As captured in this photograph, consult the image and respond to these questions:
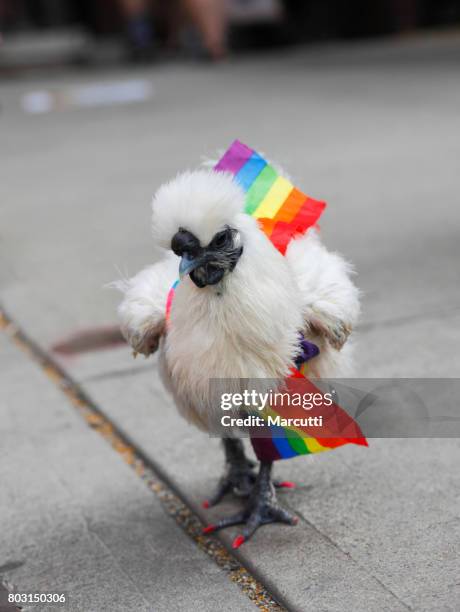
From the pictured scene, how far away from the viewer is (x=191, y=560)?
128 inches

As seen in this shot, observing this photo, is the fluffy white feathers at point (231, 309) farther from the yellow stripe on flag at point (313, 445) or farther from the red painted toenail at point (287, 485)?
the red painted toenail at point (287, 485)

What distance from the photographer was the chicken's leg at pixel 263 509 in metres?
3.33

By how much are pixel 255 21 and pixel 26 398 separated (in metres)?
15.3

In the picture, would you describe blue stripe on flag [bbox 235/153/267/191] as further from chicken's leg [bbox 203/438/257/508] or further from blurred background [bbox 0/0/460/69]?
blurred background [bbox 0/0/460/69]

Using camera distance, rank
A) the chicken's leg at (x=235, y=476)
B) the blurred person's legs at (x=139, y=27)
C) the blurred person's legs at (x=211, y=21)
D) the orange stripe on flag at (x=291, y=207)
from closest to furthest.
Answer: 1. the orange stripe on flag at (x=291, y=207)
2. the chicken's leg at (x=235, y=476)
3. the blurred person's legs at (x=211, y=21)
4. the blurred person's legs at (x=139, y=27)

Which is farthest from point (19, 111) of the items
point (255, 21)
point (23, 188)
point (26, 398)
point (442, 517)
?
point (442, 517)

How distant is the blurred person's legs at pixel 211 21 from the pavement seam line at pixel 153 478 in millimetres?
12761

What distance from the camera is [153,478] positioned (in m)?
3.85

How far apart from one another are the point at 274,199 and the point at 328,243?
337cm

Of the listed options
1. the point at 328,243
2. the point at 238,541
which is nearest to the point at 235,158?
the point at 238,541

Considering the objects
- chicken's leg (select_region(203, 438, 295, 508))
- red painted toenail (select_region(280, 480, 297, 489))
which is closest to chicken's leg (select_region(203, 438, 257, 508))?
chicken's leg (select_region(203, 438, 295, 508))

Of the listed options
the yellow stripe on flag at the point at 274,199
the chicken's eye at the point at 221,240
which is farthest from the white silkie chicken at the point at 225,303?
the yellow stripe on flag at the point at 274,199

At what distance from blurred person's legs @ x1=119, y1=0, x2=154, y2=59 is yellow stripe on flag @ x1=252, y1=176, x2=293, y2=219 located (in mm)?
15104

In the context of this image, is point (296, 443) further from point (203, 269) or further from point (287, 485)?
point (203, 269)
